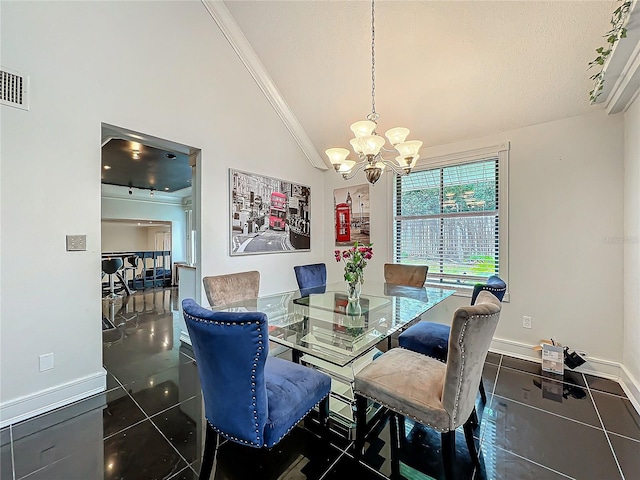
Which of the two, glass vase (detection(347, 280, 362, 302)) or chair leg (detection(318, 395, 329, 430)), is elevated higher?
glass vase (detection(347, 280, 362, 302))

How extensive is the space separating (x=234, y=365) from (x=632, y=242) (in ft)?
10.7

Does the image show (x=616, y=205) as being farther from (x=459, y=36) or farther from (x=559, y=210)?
(x=459, y=36)

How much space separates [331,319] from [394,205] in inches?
96.9

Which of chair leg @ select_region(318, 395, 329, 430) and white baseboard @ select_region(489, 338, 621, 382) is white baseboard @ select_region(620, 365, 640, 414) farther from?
chair leg @ select_region(318, 395, 329, 430)

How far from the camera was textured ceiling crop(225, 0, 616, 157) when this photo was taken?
224cm

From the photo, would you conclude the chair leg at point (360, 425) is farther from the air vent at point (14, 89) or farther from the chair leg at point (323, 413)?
the air vent at point (14, 89)

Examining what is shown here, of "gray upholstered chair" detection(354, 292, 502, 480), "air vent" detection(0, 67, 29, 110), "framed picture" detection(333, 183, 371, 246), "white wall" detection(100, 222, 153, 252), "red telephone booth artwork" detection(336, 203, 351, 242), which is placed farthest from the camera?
"white wall" detection(100, 222, 153, 252)

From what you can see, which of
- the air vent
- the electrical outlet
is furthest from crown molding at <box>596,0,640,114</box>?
the electrical outlet

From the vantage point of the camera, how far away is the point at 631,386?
7.18 ft

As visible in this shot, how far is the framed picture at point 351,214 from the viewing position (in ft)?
13.9

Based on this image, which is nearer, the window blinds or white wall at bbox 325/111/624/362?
white wall at bbox 325/111/624/362

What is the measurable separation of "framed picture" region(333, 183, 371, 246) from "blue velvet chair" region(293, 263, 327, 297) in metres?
1.08

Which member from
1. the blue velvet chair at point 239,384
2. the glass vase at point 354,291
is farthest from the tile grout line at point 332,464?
the glass vase at point 354,291

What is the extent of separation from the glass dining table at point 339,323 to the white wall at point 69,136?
1.26 metres
